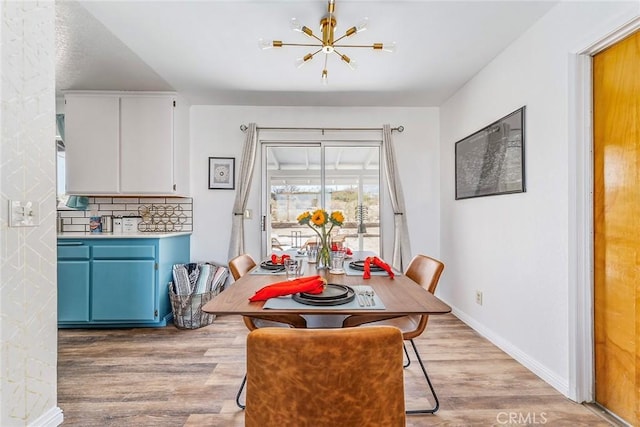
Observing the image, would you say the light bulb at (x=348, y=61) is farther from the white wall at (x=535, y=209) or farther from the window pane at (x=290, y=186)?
the window pane at (x=290, y=186)

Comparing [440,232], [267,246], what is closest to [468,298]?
[440,232]

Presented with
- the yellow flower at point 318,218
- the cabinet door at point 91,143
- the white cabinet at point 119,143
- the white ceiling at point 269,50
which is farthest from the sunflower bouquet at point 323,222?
the cabinet door at point 91,143

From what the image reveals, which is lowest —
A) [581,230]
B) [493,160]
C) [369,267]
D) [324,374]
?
[324,374]

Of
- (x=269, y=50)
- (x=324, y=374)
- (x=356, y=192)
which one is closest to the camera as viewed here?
(x=324, y=374)

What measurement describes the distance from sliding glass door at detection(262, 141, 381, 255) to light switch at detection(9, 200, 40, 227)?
240cm

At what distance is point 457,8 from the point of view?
6.25ft

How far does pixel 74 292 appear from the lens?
110 inches

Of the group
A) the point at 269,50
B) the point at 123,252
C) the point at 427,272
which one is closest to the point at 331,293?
the point at 427,272

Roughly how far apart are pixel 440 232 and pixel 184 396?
3066 mm

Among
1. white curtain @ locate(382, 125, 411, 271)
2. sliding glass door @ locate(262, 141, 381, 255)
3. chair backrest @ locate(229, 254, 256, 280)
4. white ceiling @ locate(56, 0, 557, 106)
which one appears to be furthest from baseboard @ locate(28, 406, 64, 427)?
white curtain @ locate(382, 125, 411, 271)

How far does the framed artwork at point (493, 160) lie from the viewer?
7.40ft

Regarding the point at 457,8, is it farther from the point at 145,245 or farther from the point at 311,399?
the point at 145,245

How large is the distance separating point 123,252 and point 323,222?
2177mm

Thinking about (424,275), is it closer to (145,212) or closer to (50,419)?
(50,419)
